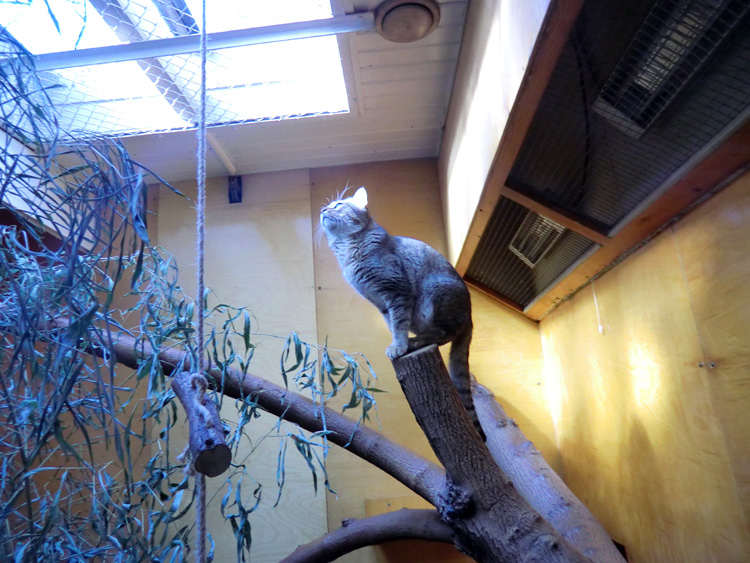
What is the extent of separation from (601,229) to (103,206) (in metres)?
1.64

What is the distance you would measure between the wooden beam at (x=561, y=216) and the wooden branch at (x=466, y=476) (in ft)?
2.64

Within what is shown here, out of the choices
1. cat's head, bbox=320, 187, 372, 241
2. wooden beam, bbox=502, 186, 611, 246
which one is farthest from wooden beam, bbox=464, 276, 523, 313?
wooden beam, bbox=502, 186, 611, 246

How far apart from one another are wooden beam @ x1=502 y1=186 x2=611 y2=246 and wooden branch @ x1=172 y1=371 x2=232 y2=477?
4.35 feet

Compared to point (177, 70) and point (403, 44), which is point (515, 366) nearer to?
point (403, 44)

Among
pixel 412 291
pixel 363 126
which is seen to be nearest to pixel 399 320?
pixel 412 291

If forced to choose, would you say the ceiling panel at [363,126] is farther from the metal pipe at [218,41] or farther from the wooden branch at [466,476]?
the wooden branch at [466,476]

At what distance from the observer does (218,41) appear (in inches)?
88.5

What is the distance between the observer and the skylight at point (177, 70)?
212cm

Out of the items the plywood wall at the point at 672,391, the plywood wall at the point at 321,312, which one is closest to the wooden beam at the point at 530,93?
the plywood wall at the point at 672,391

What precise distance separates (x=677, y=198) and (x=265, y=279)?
7.34ft

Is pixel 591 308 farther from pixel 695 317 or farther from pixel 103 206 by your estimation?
pixel 103 206

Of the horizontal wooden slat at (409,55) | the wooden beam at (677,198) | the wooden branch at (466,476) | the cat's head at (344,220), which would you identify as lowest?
the wooden branch at (466,476)

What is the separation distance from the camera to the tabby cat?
196 cm

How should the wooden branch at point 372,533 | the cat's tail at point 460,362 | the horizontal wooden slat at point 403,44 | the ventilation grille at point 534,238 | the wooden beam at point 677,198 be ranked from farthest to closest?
the horizontal wooden slat at point 403,44 < the ventilation grille at point 534,238 < the cat's tail at point 460,362 < the wooden branch at point 372,533 < the wooden beam at point 677,198
